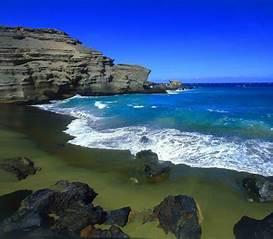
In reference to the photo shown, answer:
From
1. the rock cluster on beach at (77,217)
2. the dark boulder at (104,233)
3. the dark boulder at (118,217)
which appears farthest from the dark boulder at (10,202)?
the dark boulder at (118,217)

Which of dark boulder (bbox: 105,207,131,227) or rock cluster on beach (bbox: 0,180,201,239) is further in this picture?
dark boulder (bbox: 105,207,131,227)

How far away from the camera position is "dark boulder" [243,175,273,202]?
34.7 feet

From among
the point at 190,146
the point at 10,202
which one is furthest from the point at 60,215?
the point at 190,146

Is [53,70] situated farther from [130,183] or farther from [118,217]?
[118,217]

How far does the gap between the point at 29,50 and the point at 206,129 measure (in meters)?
38.2

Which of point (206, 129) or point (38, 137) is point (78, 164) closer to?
point (38, 137)

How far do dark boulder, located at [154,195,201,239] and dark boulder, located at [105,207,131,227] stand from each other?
0.77 meters

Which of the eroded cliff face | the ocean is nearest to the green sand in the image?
the ocean

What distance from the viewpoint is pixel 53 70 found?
1980 inches

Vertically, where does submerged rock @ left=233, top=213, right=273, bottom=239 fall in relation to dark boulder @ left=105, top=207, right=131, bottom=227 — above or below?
above

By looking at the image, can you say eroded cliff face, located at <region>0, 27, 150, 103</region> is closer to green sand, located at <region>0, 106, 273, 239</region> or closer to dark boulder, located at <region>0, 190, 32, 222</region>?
green sand, located at <region>0, 106, 273, 239</region>

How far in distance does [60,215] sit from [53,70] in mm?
43782

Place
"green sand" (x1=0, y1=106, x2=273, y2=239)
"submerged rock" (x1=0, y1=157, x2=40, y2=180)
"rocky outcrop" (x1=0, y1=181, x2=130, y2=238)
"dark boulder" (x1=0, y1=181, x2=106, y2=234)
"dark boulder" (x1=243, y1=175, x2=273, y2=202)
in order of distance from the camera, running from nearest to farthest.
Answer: "rocky outcrop" (x1=0, y1=181, x2=130, y2=238), "dark boulder" (x1=0, y1=181, x2=106, y2=234), "green sand" (x1=0, y1=106, x2=273, y2=239), "dark boulder" (x1=243, y1=175, x2=273, y2=202), "submerged rock" (x1=0, y1=157, x2=40, y2=180)

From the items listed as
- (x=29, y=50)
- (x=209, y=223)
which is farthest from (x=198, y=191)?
(x=29, y=50)
